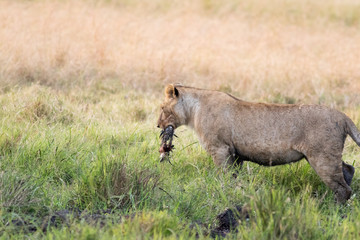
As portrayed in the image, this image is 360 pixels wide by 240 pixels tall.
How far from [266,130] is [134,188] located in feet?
4.53

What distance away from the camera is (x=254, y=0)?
19062 millimetres

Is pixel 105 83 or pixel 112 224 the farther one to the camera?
pixel 105 83

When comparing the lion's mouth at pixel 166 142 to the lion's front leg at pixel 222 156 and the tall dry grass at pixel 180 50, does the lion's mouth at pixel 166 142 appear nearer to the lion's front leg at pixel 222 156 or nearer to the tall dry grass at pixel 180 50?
the lion's front leg at pixel 222 156

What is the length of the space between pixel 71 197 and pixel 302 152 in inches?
81.8

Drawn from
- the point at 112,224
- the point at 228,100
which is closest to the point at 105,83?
the point at 228,100

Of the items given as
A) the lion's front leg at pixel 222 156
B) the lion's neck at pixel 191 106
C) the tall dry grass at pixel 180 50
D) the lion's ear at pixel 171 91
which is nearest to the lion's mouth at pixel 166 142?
the lion's neck at pixel 191 106

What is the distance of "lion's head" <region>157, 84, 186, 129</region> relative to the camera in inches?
230

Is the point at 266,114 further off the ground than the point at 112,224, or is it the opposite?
the point at 266,114

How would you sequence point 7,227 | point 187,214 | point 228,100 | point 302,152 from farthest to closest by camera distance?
point 228,100, point 302,152, point 187,214, point 7,227

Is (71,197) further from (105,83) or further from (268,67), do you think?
(268,67)

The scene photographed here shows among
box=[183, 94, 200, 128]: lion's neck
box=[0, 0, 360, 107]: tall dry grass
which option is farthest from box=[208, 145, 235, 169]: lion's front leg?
box=[0, 0, 360, 107]: tall dry grass

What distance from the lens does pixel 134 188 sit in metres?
4.85

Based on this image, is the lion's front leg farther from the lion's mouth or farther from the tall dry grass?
the tall dry grass

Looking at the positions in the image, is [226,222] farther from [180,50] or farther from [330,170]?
[180,50]
